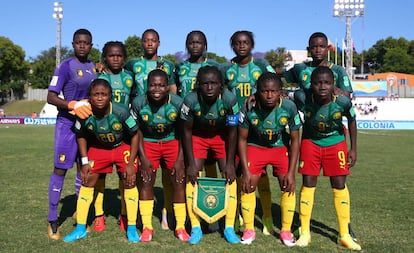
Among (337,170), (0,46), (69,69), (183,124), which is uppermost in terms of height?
(0,46)

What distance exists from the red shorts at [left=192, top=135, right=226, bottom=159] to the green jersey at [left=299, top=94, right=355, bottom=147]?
995 mm

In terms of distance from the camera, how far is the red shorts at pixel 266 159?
4.79 meters

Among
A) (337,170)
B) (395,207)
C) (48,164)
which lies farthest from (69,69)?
(48,164)

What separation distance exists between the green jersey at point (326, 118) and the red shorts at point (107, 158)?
2051mm

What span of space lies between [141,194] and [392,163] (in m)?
9.06

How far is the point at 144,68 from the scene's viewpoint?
5336mm

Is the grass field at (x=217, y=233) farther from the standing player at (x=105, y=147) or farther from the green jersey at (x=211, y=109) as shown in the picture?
the green jersey at (x=211, y=109)

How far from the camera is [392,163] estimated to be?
38.5 feet

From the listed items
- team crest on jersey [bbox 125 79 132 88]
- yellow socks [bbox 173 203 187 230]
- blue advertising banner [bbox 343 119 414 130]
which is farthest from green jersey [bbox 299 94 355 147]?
blue advertising banner [bbox 343 119 414 130]

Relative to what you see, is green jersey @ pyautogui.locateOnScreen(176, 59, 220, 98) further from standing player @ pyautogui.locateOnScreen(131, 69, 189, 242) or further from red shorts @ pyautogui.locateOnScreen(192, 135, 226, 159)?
red shorts @ pyautogui.locateOnScreen(192, 135, 226, 159)

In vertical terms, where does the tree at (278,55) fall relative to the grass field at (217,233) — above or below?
above

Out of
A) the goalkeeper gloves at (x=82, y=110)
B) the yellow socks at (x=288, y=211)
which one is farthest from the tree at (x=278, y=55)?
the goalkeeper gloves at (x=82, y=110)

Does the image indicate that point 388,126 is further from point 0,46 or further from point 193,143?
point 0,46

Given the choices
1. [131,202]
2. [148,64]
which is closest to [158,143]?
[131,202]
